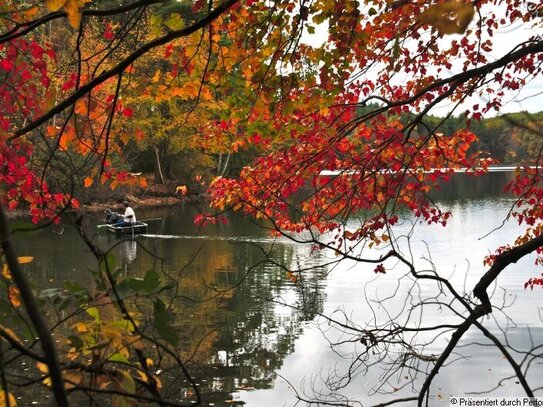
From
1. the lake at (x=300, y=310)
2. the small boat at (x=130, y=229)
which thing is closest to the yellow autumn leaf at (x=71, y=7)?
the lake at (x=300, y=310)

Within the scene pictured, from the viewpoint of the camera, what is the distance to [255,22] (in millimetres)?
5430

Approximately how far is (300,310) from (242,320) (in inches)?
Result: 372

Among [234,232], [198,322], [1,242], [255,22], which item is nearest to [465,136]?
[255,22]

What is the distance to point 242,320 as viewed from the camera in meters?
16.2

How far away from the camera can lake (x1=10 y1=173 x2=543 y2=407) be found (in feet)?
37.0

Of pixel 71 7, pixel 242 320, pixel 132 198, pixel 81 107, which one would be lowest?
pixel 242 320

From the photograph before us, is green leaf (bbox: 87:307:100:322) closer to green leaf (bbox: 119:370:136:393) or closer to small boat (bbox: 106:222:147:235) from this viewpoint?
green leaf (bbox: 119:370:136:393)

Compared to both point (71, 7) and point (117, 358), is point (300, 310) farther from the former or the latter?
point (71, 7)

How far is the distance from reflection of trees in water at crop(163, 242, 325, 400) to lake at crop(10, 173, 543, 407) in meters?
0.04

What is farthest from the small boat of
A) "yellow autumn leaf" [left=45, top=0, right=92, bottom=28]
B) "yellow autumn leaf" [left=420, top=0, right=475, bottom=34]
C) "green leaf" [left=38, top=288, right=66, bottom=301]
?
"yellow autumn leaf" [left=420, top=0, right=475, bottom=34]

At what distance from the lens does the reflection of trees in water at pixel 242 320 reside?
497 inches

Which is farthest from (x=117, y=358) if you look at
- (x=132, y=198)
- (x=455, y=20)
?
(x=132, y=198)

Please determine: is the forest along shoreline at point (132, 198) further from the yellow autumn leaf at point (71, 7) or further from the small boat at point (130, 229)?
the yellow autumn leaf at point (71, 7)

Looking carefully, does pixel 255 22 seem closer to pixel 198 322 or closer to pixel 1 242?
pixel 1 242
